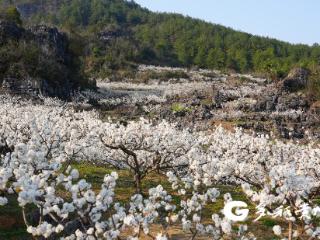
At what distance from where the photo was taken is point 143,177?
2075 centimetres

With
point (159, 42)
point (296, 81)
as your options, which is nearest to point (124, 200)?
point (296, 81)

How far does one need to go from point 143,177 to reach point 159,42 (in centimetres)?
13287

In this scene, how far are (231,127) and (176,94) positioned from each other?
2754 centimetres

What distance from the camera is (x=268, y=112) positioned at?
6012cm

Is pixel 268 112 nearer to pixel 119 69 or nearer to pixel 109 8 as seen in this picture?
pixel 119 69

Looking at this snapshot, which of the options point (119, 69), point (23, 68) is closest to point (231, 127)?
point (23, 68)

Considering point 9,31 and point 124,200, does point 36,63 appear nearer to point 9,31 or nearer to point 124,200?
point 9,31

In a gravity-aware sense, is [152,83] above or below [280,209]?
below

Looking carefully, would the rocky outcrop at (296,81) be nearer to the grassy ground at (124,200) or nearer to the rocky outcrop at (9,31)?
the rocky outcrop at (9,31)

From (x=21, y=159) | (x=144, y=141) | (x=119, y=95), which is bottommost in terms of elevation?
(x=119, y=95)

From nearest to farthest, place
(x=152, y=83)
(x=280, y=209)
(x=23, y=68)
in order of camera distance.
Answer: (x=280, y=209), (x=23, y=68), (x=152, y=83)

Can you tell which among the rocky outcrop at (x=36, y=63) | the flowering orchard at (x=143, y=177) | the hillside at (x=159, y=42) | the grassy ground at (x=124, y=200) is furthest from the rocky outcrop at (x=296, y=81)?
the grassy ground at (x=124, y=200)

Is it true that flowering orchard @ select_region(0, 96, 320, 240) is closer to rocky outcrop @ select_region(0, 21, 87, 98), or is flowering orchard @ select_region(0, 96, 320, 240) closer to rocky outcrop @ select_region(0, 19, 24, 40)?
rocky outcrop @ select_region(0, 21, 87, 98)

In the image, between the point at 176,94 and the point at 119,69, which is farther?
the point at 119,69
